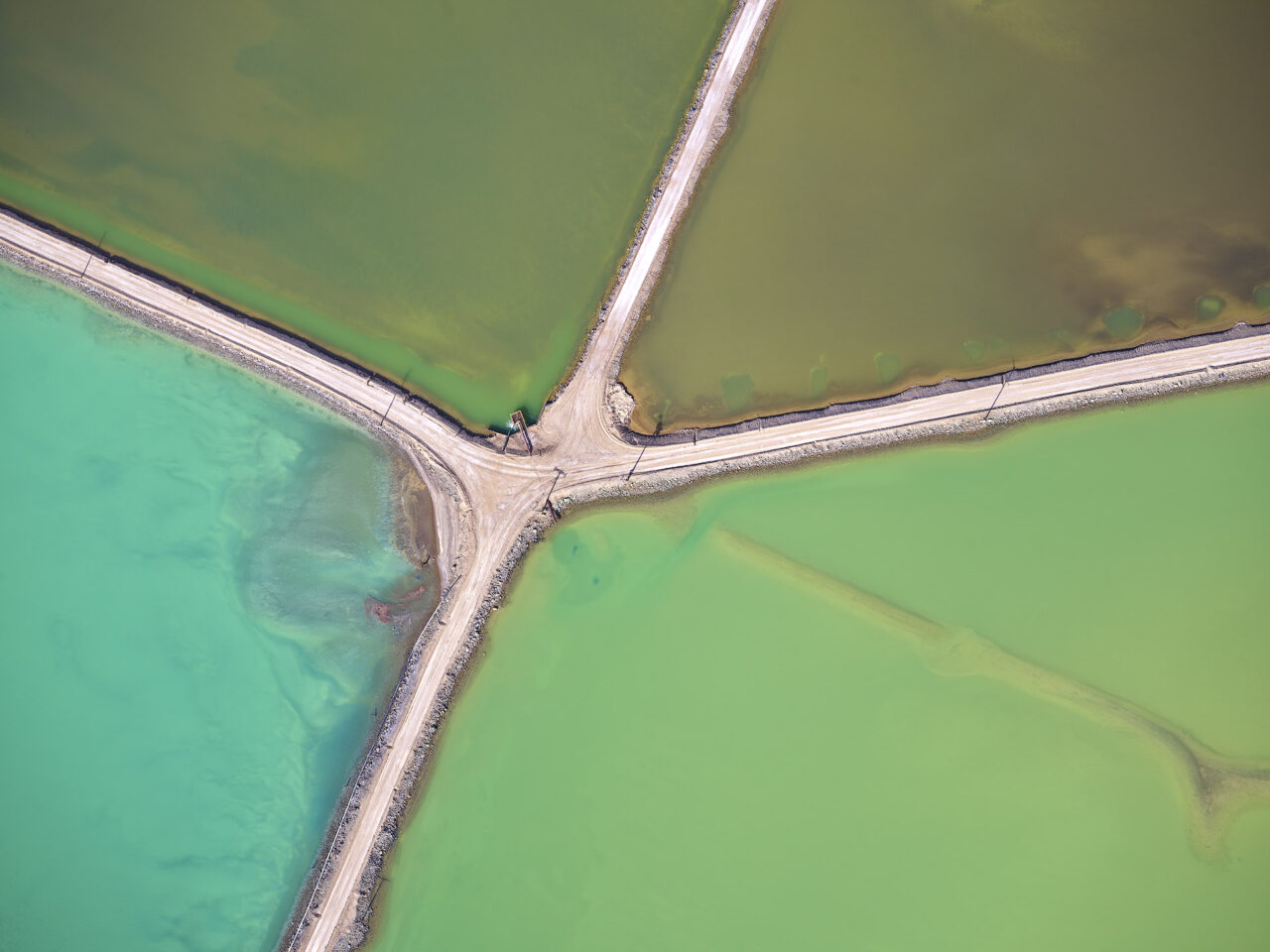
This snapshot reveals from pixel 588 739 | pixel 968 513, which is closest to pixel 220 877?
pixel 588 739

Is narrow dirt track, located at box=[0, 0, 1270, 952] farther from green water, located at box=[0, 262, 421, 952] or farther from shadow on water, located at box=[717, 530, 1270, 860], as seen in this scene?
Result: shadow on water, located at box=[717, 530, 1270, 860]

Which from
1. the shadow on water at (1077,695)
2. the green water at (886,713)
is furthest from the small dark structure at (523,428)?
the shadow on water at (1077,695)

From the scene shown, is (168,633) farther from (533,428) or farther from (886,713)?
(886,713)

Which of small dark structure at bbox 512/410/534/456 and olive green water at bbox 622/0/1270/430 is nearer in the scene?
small dark structure at bbox 512/410/534/456

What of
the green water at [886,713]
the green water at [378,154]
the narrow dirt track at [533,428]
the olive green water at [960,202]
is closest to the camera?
the green water at [886,713]

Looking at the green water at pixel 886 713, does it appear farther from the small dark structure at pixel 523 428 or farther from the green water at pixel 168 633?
the green water at pixel 168 633

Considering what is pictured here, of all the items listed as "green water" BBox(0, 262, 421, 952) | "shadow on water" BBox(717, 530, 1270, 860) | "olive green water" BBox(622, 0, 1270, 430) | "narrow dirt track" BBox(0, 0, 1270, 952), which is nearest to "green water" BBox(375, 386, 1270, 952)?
"shadow on water" BBox(717, 530, 1270, 860)
